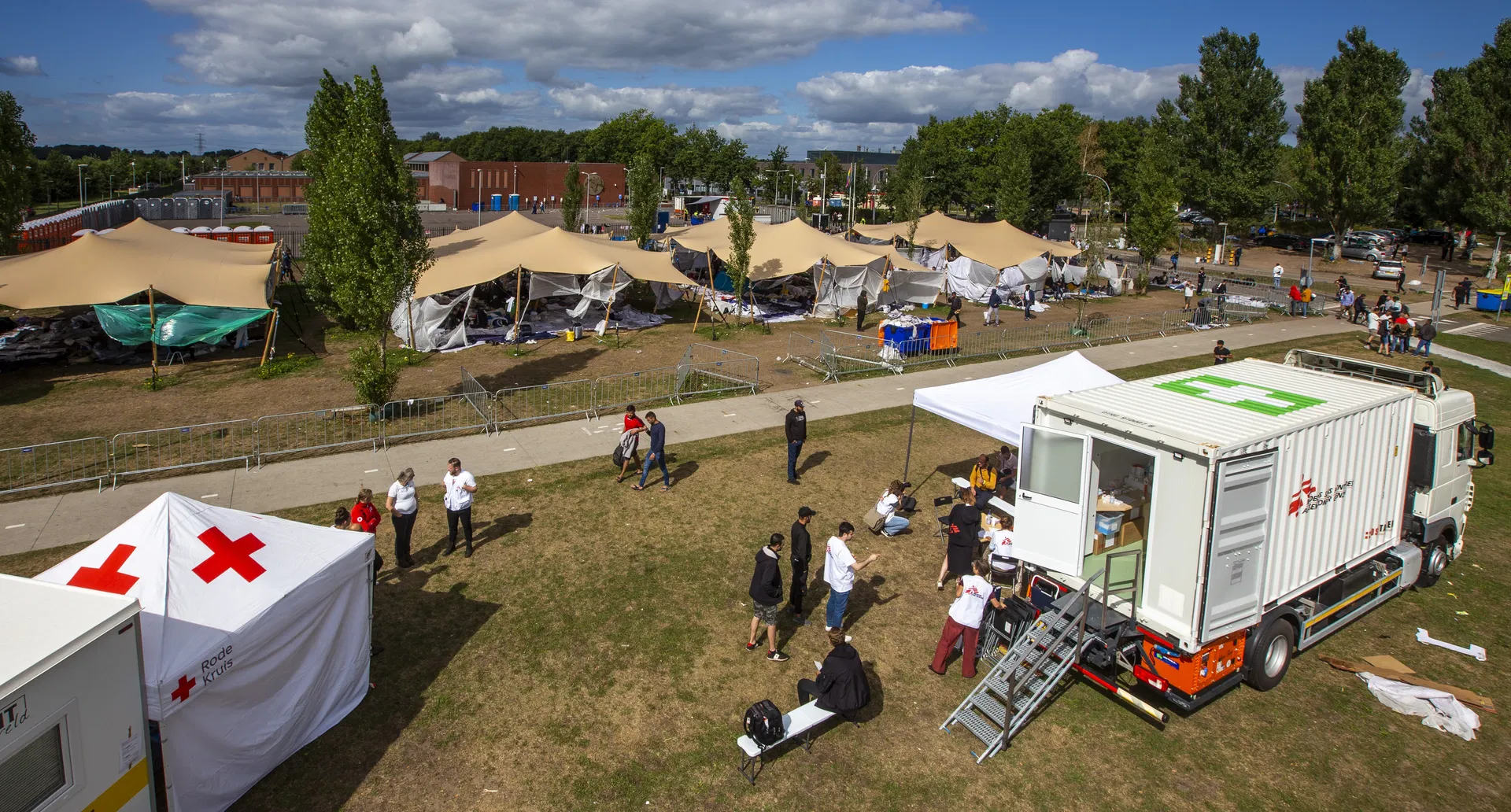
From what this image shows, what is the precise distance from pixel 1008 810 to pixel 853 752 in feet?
4.86

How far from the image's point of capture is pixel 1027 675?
849 centimetres

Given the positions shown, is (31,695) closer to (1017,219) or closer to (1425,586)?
(1425,586)

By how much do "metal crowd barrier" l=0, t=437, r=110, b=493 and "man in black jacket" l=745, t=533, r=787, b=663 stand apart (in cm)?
1148

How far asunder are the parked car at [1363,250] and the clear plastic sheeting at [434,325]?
56.2 metres

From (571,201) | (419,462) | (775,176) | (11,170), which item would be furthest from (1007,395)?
(775,176)

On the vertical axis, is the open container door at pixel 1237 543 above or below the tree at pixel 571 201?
below

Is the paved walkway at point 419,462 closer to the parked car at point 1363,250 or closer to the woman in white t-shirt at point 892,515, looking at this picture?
the woman in white t-shirt at point 892,515

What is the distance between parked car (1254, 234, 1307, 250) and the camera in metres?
61.8

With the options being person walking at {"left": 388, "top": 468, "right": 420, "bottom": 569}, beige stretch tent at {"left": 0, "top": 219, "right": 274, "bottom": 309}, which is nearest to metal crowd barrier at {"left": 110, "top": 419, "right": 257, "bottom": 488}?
person walking at {"left": 388, "top": 468, "right": 420, "bottom": 569}

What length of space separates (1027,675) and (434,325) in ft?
68.2

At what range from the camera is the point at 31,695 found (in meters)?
4.98

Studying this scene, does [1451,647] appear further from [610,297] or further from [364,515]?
[610,297]

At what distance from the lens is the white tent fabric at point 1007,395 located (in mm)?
12945

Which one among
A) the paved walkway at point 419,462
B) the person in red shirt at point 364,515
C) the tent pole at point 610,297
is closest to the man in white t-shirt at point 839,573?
the person in red shirt at point 364,515
